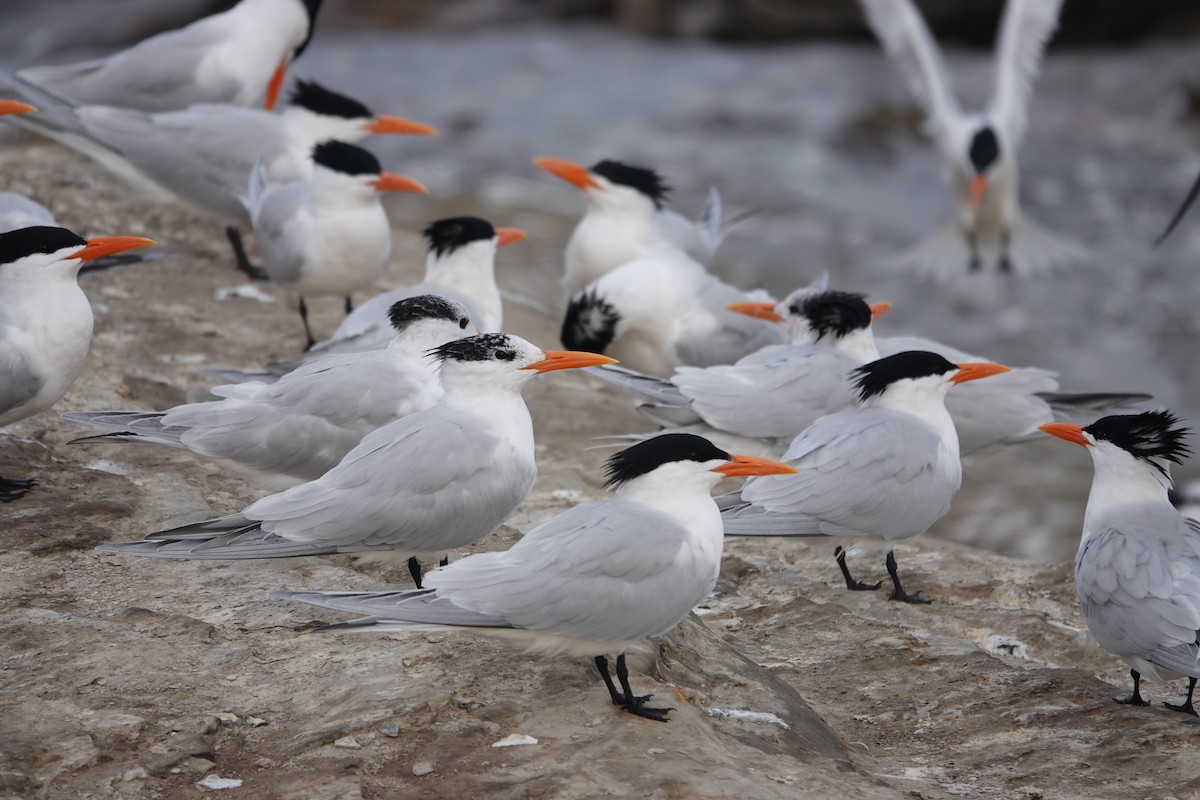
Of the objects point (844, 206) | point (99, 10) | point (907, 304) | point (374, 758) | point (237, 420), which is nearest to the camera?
point (374, 758)

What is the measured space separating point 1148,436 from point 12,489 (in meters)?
3.11

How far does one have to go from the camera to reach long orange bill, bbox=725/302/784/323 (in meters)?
5.19

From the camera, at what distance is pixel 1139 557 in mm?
3354

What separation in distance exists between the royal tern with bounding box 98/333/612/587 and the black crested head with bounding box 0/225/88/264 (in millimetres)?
1288

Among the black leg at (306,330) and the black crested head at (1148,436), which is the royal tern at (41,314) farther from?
the black crested head at (1148,436)

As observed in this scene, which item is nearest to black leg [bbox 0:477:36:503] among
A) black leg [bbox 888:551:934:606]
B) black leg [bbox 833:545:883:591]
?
black leg [bbox 833:545:883:591]

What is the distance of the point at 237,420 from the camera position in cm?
366

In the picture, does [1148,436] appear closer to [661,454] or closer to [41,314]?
[661,454]

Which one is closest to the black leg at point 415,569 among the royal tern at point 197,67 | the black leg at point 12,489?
the black leg at point 12,489

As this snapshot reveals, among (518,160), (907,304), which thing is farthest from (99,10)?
(907,304)

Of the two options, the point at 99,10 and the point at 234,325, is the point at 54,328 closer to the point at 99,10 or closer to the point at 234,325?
the point at 234,325

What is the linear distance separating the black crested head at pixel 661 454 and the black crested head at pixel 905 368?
115cm

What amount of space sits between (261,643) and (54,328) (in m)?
1.32

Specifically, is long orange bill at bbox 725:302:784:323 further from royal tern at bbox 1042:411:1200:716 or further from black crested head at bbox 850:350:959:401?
royal tern at bbox 1042:411:1200:716
